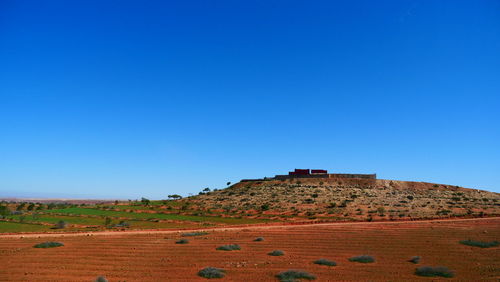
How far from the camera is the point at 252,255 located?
82.8 feet

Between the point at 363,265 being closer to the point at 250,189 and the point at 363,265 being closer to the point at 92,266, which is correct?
the point at 92,266

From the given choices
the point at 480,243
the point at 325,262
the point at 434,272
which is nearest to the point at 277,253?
the point at 325,262

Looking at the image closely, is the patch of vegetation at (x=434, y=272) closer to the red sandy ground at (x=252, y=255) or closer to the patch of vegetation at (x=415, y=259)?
the red sandy ground at (x=252, y=255)

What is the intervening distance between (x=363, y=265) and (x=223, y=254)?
1041cm

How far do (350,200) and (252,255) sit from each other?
160 feet

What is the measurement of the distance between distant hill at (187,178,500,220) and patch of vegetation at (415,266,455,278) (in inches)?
1228

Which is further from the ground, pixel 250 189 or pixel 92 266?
pixel 250 189

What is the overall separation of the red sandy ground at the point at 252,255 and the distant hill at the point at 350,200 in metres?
20.3

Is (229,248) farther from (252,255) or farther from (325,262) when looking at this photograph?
(325,262)

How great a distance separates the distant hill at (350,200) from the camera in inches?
2213

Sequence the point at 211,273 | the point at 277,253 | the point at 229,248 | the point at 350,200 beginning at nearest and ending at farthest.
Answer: the point at 211,273, the point at 277,253, the point at 229,248, the point at 350,200

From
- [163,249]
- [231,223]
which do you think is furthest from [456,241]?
[231,223]

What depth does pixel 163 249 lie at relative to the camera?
89.4 feet

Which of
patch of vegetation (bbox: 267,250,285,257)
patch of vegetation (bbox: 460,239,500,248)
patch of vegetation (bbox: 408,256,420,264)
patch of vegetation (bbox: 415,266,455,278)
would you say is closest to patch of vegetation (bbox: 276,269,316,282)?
patch of vegetation (bbox: 267,250,285,257)
